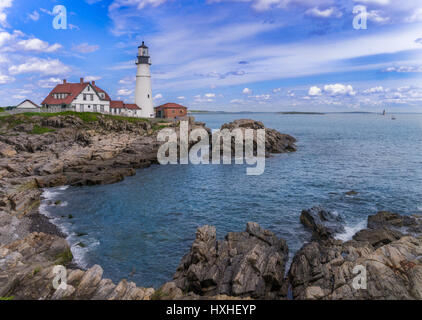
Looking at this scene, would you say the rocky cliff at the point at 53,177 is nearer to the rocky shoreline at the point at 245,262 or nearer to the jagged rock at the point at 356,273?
the rocky shoreline at the point at 245,262

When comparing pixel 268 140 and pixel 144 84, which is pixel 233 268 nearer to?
pixel 268 140

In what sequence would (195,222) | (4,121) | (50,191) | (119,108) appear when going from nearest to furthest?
(195,222) → (50,191) → (4,121) → (119,108)

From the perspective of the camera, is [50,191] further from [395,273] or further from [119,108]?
[119,108]

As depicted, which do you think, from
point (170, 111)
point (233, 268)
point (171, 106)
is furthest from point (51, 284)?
point (171, 106)

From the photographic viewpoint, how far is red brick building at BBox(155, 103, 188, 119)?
9588 centimetres

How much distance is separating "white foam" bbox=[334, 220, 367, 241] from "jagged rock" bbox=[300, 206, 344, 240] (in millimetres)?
333

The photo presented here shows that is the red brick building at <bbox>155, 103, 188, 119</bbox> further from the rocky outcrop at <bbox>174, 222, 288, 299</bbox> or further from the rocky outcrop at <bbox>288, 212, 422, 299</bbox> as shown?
the rocky outcrop at <bbox>288, 212, 422, 299</bbox>

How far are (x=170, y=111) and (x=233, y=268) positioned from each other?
84125 mm

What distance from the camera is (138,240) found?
73.8 feet

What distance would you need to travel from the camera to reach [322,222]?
24188 millimetres
